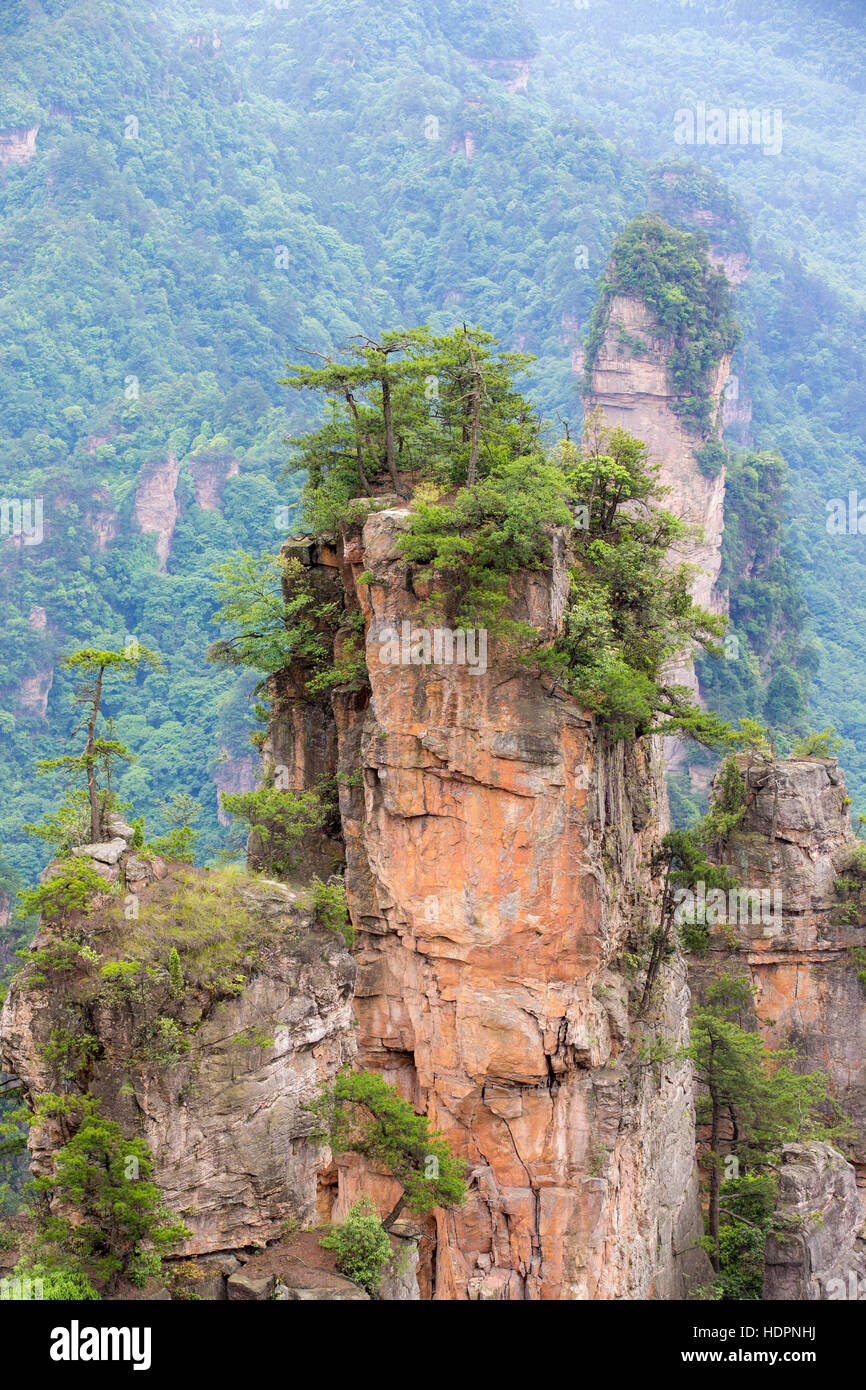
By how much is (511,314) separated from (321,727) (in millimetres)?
91086

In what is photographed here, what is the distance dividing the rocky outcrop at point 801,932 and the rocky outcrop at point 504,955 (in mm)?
9638

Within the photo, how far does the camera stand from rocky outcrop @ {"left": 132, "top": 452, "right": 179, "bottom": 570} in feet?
278

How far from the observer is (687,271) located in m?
68.4

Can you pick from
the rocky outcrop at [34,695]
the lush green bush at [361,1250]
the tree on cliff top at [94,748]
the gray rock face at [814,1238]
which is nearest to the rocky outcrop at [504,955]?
the gray rock face at [814,1238]

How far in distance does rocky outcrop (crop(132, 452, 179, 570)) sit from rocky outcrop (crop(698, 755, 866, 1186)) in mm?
55041

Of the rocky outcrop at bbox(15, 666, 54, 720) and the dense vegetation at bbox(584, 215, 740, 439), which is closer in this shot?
the dense vegetation at bbox(584, 215, 740, 439)

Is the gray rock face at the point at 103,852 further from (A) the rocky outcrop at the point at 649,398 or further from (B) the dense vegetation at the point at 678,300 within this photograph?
(B) the dense vegetation at the point at 678,300

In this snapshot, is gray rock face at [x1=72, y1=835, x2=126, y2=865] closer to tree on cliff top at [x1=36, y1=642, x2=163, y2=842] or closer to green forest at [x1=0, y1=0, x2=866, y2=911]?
tree on cliff top at [x1=36, y1=642, x2=163, y2=842]

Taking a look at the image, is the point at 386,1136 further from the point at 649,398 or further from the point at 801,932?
the point at 649,398

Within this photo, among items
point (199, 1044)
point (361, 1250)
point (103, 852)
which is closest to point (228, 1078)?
point (199, 1044)

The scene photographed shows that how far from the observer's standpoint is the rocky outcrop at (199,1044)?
60.2ft

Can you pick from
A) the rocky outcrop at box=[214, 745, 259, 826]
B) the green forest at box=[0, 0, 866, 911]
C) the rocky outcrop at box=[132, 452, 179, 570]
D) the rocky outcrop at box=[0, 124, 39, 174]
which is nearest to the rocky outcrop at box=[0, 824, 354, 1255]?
the green forest at box=[0, 0, 866, 911]

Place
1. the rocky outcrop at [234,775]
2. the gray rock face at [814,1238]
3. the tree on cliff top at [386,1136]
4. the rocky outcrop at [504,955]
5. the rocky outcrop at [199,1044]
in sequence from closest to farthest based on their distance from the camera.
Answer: the rocky outcrop at [199,1044] < the tree on cliff top at [386,1136] < the gray rock face at [814,1238] < the rocky outcrop at [504,955] < the rocky outcrop at [234,775]
